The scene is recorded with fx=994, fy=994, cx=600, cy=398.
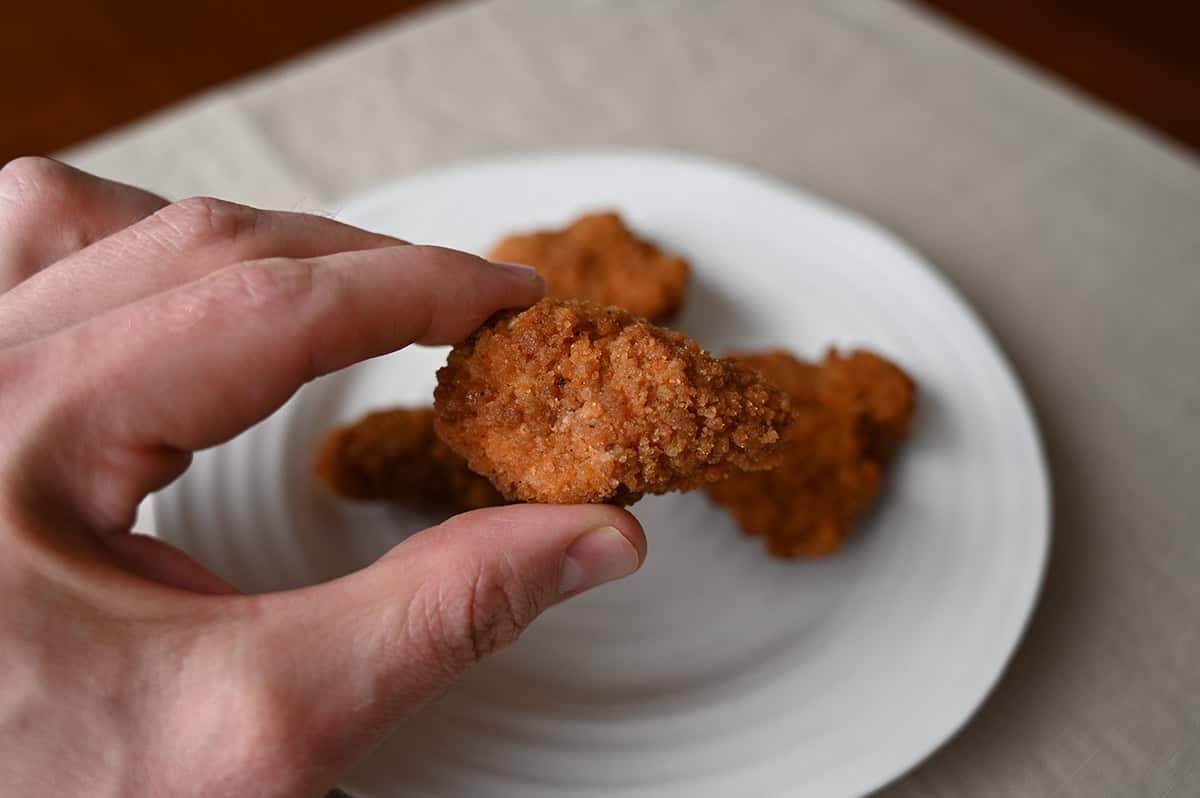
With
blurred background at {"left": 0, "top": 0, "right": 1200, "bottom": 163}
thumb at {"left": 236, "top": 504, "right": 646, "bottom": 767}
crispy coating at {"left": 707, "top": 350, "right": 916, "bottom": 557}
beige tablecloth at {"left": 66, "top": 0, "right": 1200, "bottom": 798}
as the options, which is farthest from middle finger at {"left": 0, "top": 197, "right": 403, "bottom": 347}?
blurred background at {"left": 0, "top": 0, "right": 1200, "bottom": 163}

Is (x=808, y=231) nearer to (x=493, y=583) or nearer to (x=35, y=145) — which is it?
(x=493, y=583)

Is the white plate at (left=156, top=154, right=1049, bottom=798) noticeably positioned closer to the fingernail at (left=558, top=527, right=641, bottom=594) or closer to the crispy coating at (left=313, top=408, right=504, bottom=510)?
the crispy coating at (left=313, top=408, right=504, bottom=510)

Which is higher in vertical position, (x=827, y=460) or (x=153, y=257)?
(x=153, y=257)

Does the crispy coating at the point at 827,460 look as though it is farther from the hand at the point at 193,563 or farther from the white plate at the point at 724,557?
the hand at the point at 193,563

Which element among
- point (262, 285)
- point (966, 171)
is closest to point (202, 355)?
point (262, 285)

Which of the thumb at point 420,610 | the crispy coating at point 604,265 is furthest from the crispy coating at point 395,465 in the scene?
the thumb at point 420,610

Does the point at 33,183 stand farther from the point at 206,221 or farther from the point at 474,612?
the point at 474,612
